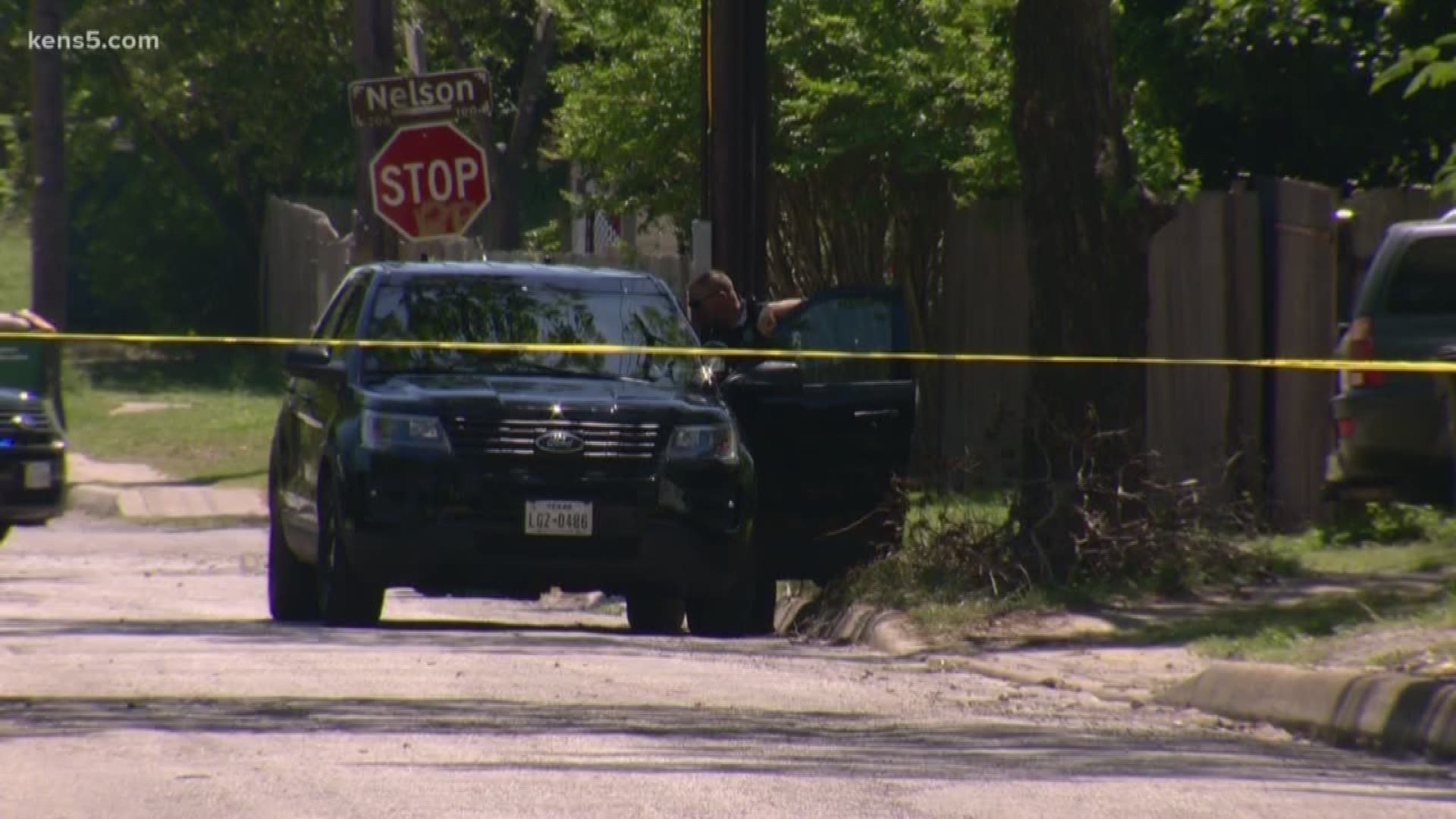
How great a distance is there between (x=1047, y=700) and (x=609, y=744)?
2608 mm

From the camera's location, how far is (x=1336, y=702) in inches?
372

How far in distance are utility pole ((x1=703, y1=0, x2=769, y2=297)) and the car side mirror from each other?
3500mm

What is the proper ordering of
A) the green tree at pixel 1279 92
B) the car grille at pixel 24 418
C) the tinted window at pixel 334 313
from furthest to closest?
the green tree at pixel 1279 92 < the car grille at pixel 24 418 < the tinted window at pixel 334 313

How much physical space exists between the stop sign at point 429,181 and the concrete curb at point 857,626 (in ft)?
16.8

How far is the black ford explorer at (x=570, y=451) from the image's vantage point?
39.1ft

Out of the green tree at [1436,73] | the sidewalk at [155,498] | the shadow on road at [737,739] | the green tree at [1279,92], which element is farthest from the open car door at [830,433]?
the sidewalk at [155,498]

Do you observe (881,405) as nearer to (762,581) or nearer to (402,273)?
(762,581)

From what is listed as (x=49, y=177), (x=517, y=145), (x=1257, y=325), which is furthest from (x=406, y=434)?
(x=517, y=145)

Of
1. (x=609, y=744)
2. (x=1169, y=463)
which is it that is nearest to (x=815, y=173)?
(x=1169, y=463)

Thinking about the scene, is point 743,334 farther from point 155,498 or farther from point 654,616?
point 155,498

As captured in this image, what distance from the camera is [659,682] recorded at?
33.4 ft

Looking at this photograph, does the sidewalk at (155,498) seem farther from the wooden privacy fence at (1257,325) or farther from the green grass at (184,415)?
the wooden privacy fence at (1257,325)

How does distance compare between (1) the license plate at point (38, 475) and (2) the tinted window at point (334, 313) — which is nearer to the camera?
(2) the tinted window at point (334, 313)

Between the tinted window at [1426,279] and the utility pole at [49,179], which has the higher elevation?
the utility pole at [49,179]
